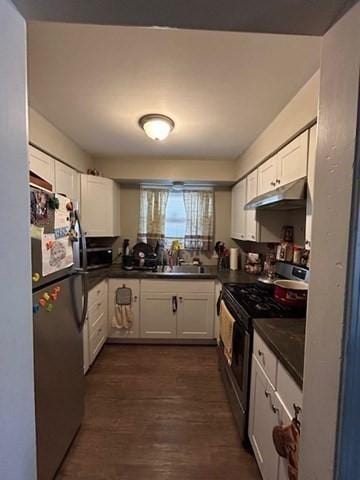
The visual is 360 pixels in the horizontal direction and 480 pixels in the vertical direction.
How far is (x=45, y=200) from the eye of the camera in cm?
133

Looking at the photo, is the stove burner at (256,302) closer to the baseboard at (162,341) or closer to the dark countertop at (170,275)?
the dark countertop at (170,275)

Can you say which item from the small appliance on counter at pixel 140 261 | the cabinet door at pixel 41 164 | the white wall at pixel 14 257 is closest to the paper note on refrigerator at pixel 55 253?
the white wall at pixel 14 257

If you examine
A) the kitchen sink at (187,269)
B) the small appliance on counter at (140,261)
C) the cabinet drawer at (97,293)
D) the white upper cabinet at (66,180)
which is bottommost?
the cabinet drawer at (97,293)

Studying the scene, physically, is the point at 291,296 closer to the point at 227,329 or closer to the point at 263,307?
the point at 263,307

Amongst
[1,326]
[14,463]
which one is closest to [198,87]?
[1,326]

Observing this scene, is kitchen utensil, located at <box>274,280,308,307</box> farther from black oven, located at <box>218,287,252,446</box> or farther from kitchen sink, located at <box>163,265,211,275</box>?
kitchen sink, located at <box>163,265,211,275</box>

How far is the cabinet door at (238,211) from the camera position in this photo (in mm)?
3109

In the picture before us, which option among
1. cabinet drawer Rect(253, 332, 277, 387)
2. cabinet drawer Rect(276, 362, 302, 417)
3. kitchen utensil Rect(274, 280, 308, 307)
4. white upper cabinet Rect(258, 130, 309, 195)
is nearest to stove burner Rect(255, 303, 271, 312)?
kitchen utensil Rect(274, 280, 308, 307)

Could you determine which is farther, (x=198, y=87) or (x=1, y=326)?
(x=198, y=87)

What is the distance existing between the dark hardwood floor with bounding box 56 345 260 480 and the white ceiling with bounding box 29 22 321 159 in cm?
231

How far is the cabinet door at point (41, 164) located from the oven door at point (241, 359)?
1.95 meters

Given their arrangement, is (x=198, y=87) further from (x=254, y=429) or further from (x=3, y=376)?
(x=254, y=429)

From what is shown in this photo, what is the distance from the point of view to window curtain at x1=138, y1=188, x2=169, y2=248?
3.80 m

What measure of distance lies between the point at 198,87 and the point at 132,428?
7.75 ft
